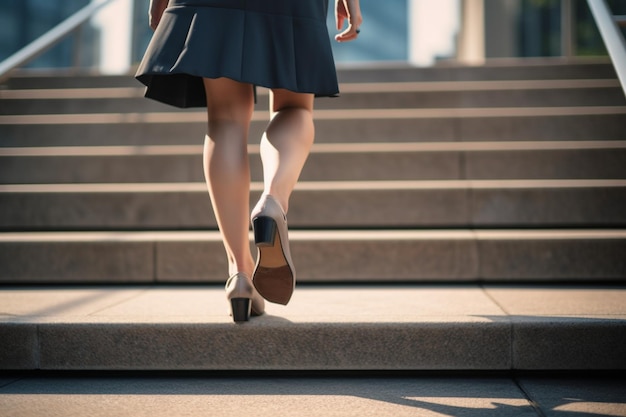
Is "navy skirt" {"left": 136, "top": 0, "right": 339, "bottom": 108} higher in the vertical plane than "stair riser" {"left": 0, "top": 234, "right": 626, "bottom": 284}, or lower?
higher

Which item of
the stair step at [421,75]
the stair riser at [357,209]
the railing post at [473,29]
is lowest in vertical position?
the stair riser at [357,209]

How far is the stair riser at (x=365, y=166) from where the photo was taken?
2.39 meters

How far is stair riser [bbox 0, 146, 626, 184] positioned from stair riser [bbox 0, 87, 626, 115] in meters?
0.79

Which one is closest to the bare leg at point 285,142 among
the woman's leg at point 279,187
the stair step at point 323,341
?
the woman's leg at point 279,187

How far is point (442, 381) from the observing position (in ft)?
4.30

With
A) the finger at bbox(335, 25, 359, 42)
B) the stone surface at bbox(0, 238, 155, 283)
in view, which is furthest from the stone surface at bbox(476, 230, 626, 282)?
the stone surface at bbox(0, 238, 155, 283)

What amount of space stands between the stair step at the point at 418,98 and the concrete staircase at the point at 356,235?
1 cm

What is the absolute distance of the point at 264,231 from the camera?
1.17m

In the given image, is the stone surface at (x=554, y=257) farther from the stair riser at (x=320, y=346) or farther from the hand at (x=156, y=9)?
the hand at (x=156, y=9)

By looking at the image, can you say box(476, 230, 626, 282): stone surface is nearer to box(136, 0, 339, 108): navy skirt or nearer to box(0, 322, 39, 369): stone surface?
box(136, 0, 339, 108): navy skirt

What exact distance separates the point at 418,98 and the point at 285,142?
2.10 meters

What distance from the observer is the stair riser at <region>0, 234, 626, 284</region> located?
6.30 ft

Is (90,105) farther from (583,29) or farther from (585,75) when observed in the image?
(583,29)

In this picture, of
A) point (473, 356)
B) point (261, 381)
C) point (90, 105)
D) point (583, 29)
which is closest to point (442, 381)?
point (473, 356)
